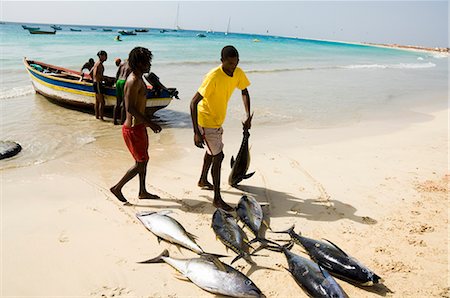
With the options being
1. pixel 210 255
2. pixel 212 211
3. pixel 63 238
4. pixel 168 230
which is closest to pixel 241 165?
pixel 212 211

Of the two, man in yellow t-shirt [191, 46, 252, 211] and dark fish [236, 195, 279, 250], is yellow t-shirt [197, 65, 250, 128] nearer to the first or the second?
man in yellow t-shirt [191, 46, 252, 211]

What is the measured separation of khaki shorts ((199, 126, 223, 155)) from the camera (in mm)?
4520

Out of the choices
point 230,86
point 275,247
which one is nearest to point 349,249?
point 275,247

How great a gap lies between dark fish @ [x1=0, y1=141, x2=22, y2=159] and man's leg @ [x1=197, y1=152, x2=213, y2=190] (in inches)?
147

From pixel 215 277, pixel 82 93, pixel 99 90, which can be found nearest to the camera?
pixel 215 277

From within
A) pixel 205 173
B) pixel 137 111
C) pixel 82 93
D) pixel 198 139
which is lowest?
pixel 205 173

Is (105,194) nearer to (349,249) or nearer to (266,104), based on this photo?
(349,249)

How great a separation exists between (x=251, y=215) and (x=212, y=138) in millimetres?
1126

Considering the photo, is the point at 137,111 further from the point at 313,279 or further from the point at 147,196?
the point at 313,279

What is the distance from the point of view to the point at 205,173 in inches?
200

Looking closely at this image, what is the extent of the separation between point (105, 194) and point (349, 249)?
3.30 meters

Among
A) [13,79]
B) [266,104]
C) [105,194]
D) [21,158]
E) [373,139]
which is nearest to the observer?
[105,194]

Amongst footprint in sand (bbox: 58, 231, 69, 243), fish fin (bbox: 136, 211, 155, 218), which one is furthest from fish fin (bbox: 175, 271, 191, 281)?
footprint in sand (bbox: 58, 231, 69, 243)

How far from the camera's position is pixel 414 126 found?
31.2ft
